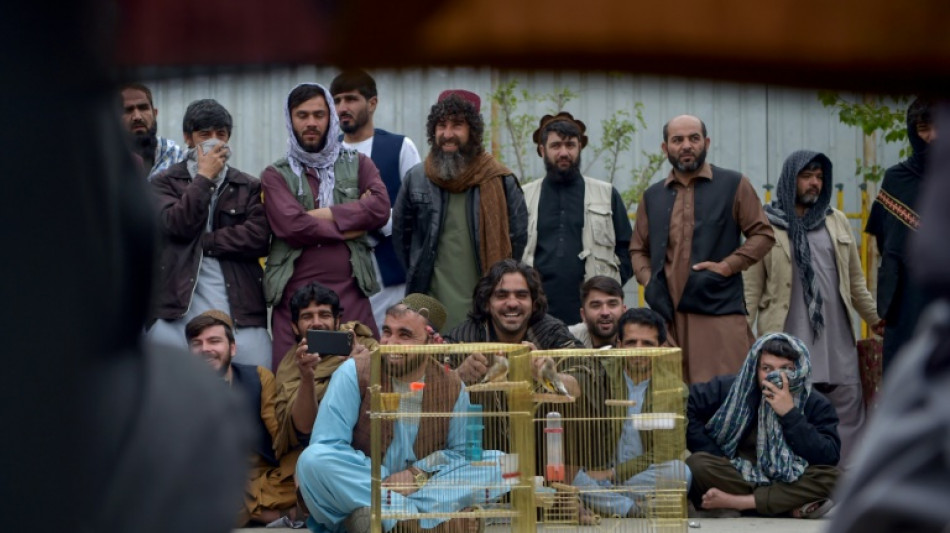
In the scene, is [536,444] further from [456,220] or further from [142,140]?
[142,140]

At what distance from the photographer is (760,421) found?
6.44 meters

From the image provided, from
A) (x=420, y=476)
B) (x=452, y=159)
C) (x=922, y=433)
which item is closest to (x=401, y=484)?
(x=420, y=476)

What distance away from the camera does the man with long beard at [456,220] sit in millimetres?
6441

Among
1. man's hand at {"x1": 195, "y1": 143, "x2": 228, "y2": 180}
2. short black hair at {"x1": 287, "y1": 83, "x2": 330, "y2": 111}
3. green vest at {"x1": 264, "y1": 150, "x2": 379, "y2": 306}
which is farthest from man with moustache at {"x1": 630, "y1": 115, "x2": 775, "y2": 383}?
short black hair at {"x1": 287, "y1": 83, "x2": 330, "y2": 111}

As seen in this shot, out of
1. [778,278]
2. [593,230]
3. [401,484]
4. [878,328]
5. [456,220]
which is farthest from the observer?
[878,328]

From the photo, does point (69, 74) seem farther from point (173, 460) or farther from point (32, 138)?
point (173, 460)

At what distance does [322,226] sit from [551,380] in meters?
1.27

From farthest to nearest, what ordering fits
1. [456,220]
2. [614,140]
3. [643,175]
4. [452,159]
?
[643,175]
[614,140]
[456,220]
[452,159]

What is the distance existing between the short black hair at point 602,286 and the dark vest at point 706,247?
43 centimetres

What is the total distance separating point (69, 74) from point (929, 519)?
0.64 meters

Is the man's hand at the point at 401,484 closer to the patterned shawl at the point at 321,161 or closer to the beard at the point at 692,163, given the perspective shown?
the patterned shawl at the point at 321,161

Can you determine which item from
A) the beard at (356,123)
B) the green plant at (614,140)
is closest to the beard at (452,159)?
the beard at (356,123)

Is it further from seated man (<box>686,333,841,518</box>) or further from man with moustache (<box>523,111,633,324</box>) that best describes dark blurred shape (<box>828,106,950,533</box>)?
man with moustache (<box>523,111,633,324</box>)

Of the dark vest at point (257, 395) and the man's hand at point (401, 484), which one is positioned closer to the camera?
the man's hand at point (401, 484)
